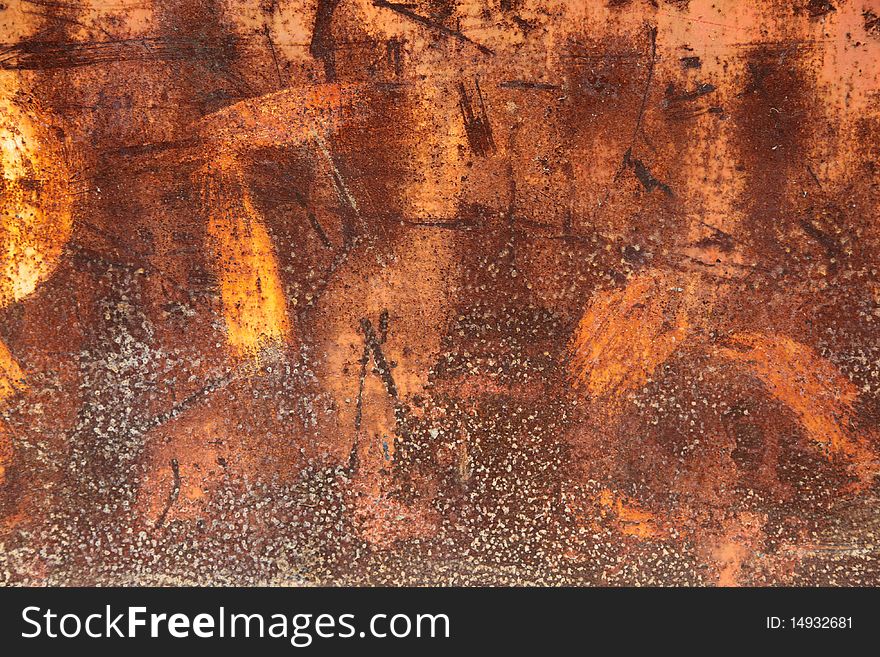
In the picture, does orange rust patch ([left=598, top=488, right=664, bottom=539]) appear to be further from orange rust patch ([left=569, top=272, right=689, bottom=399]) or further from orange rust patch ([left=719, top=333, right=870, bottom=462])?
orange rust patch ([left=719, top=333, right=870, bottom=462])

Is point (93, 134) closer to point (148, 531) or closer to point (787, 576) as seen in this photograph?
point (148, 531)

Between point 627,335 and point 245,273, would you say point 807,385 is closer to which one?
point 627,335

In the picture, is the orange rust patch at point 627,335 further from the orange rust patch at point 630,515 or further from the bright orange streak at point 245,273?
the bright orange streak at point 245,273

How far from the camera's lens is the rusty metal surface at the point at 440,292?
2.43m

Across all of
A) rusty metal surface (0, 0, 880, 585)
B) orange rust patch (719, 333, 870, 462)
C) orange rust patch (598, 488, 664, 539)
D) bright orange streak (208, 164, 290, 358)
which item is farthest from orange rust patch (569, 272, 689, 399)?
bright orange streak (208, 164, 290, 358)

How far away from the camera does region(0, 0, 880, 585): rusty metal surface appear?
2430 millimetres

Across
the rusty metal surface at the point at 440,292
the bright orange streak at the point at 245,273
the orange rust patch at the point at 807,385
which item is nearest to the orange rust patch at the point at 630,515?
the rusty metal surface at the point at 440,292

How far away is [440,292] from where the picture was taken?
252 cm

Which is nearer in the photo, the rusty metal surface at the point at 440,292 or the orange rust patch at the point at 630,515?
the rusty metal surface at the point at 440,292

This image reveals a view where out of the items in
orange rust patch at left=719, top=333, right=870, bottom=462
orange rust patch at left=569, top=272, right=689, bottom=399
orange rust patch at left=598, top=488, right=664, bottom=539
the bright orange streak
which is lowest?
orange rust patch at left=598, top=488, right=664, bottom=539

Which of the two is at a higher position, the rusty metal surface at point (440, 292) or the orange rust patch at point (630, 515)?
the rusty metal surface at point (440, 292)

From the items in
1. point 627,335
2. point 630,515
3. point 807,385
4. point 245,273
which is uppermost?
point 245,273

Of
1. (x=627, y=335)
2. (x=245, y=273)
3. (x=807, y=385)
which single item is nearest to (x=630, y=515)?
(x=627, y=335)

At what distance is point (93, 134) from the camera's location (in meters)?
2.44
